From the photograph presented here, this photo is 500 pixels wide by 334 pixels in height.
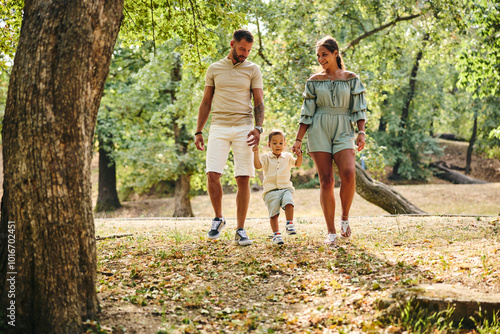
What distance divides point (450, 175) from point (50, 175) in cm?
2826

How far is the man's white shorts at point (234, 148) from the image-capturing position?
220 inches

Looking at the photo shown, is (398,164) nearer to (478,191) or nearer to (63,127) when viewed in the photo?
(478,191)

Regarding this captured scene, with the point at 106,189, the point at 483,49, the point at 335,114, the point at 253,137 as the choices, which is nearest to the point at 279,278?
the point at 253,137

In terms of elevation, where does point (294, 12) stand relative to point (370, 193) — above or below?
above

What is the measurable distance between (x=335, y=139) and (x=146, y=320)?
320 centimetres

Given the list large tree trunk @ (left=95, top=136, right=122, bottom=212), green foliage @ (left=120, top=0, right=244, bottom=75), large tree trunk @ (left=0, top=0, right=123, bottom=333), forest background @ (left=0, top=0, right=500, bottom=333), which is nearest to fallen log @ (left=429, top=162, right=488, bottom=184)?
forest background @ (left=0, top=0, right=500, bottom=333)

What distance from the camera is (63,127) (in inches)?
121

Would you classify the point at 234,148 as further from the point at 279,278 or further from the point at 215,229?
the point at 279,278

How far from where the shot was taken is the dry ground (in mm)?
3445

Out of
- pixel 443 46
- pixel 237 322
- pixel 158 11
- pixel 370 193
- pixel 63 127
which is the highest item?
pixel 443 46

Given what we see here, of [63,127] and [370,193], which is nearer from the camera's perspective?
[63,127]

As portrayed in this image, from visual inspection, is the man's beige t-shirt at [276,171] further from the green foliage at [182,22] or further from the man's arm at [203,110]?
the green foliage at [182,22]

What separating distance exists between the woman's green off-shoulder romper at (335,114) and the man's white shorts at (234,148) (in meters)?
0.79

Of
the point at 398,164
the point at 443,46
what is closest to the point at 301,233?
the point at 443,46
